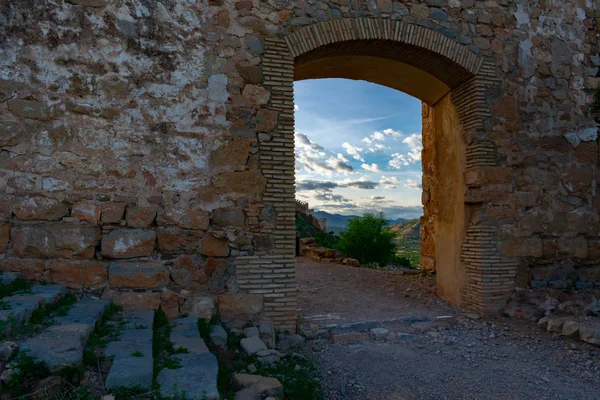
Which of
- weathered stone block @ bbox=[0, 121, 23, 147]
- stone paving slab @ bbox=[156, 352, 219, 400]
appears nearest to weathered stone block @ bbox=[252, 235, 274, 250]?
stone paving slab @ bbox=[156, 352, 219, 400]

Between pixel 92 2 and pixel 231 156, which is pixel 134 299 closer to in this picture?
pixel 231 156

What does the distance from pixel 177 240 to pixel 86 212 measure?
3.06 ft

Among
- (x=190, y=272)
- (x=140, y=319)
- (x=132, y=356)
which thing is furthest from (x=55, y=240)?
(x=132, y=356)

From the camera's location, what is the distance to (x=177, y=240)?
458 cm

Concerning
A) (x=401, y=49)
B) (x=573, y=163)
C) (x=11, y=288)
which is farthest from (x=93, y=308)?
(x=573, y=163)

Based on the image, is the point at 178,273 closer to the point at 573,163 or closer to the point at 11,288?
the point at 11,288

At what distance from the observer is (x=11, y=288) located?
12.5 ft

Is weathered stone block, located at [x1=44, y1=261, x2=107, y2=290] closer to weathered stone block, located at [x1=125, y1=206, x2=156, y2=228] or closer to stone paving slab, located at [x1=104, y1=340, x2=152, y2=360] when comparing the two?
weathered stone block, located at [x1=125, y1=206, x2=156, y2=228]

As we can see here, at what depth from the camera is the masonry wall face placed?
14.1ft

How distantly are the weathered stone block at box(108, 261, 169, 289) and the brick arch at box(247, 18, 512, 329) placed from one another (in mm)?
811

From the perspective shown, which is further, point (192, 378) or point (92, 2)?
point (92, 2)

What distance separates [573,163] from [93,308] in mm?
6319

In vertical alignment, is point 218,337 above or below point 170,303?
below

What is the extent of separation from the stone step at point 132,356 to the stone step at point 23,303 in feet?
1.99
